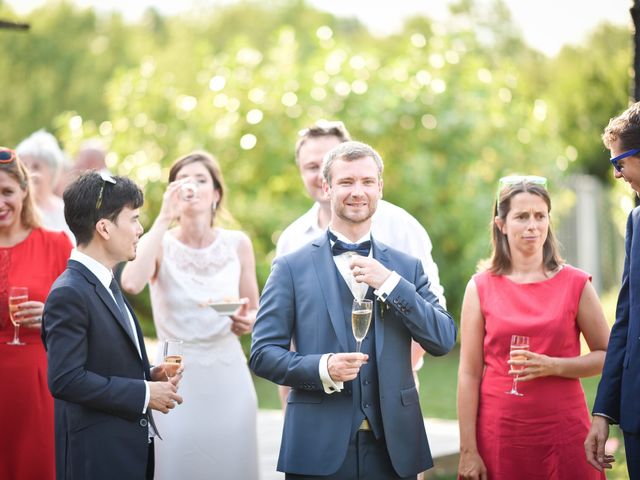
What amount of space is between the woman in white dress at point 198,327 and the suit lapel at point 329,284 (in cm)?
142

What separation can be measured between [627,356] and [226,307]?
2387 mm

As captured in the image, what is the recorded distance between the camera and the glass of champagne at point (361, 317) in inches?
152

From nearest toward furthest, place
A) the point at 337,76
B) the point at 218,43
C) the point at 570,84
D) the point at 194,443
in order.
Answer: the point at 194,443
the point at 337,76
the point at 570,84
the point at 218,43

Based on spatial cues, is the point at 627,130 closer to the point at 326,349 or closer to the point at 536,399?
the point at 536,399

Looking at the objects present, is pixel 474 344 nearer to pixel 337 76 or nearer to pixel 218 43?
pixel 337 76

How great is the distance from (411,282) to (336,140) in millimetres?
1741

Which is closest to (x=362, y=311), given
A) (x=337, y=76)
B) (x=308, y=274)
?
(x=308, y=274)

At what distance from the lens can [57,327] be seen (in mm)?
3957

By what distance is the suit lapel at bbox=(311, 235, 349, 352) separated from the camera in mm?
4066

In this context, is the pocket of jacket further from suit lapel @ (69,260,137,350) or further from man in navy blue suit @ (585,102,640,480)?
suit lapel @ (69,260,137,350)

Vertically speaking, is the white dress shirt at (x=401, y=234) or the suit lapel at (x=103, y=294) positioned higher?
the white dress shirt at (x=401, y=234)

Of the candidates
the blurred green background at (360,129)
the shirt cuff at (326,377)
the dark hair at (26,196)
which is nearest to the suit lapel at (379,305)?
the shirt cuff at (326,377)

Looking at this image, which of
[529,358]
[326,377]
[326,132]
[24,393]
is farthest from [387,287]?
[24,393]

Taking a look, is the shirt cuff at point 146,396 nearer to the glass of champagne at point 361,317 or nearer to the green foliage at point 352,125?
the glass of champagne at point 361,317
